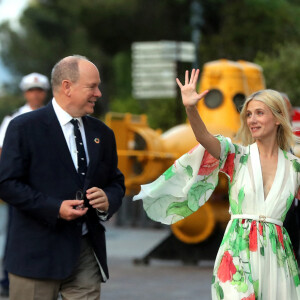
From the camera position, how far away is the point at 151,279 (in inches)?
482

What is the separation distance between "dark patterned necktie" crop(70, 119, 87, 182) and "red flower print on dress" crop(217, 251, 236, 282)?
905 millimetres

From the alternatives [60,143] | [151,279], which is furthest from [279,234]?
[151,279]

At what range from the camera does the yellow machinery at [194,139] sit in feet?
43.5

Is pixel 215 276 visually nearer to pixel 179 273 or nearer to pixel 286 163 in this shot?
pixel 286 163

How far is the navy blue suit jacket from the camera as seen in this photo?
580cm

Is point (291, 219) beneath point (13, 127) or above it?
beneath

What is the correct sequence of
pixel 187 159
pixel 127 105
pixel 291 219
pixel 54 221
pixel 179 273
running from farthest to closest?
pixel 127 105, pixel 179 273, pixel 291 219, pixel 187 159, pixel 54 221

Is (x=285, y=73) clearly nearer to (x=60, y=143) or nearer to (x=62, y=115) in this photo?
(x=62, y=115)

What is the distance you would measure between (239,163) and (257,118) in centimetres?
27

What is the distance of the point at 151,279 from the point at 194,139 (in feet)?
7.01

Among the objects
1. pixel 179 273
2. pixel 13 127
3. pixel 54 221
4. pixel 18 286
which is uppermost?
pixel 13 127

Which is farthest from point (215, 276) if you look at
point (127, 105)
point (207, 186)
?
point (127, 105)

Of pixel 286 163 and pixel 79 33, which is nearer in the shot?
pixel 286 163

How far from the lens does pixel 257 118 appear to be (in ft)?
20.0
